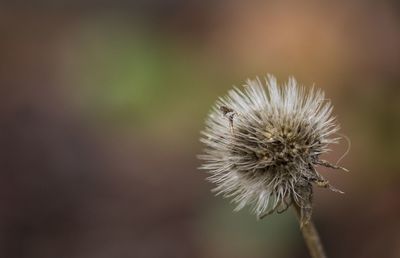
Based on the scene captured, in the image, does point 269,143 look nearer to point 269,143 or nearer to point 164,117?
point 269,143

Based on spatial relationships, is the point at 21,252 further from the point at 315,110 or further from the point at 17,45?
the point at 315,110

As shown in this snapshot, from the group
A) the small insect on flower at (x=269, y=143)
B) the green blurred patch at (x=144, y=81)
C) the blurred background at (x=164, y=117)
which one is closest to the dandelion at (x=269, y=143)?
the small insect on flower at (x=269, y=143)

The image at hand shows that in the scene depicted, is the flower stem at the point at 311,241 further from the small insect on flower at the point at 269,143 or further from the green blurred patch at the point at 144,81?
the green blurred patch at the point at 144,81

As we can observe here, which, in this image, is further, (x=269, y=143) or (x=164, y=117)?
(x=164, y=117)

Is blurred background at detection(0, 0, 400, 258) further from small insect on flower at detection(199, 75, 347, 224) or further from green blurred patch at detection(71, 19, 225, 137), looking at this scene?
small insect on flower at detection(199, 75, 347, 224)

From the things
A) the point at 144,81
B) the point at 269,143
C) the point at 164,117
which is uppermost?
the point at 144,81

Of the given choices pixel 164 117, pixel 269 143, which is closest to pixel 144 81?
pixel 164 117

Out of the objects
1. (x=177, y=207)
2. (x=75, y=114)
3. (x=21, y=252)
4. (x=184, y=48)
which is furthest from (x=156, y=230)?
(x=184, y=48)
